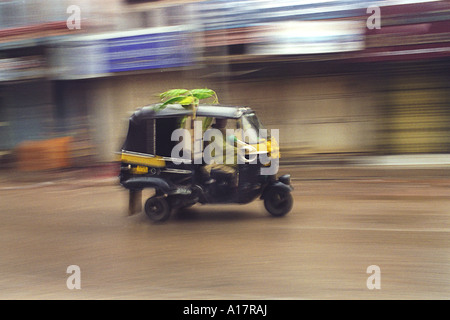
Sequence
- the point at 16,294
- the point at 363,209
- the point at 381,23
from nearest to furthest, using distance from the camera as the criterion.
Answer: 1. the point at 16,294
2. the point at 363,209
3. the point at 381,23

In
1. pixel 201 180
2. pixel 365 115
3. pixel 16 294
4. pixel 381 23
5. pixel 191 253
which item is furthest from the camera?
pixel 365 115

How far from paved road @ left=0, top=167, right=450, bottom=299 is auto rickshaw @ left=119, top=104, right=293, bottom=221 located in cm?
34

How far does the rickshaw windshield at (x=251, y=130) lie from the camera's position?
24.9 ft

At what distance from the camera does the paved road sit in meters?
5.09

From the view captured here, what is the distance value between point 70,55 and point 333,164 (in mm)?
7737

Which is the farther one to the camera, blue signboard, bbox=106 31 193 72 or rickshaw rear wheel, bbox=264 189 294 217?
blue signboard, bbox=106 31 193 72

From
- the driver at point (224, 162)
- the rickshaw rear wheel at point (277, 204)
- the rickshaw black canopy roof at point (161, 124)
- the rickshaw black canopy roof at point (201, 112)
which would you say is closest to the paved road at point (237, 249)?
the rickshaw rear wheel at point (277, 204)

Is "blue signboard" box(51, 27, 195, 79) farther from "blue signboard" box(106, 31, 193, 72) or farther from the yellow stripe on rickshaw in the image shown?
the yellow stripe on rickshaw

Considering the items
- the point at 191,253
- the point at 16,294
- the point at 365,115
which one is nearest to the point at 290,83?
the point at 365,115

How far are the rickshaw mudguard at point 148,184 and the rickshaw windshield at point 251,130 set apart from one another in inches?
50.1

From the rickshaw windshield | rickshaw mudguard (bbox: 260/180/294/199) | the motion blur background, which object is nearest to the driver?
the rickshaw windshield

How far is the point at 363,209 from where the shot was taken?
339 inches

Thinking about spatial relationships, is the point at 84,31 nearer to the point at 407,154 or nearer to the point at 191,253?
the point at 407,154

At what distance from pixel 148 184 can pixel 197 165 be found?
2.46 ft
